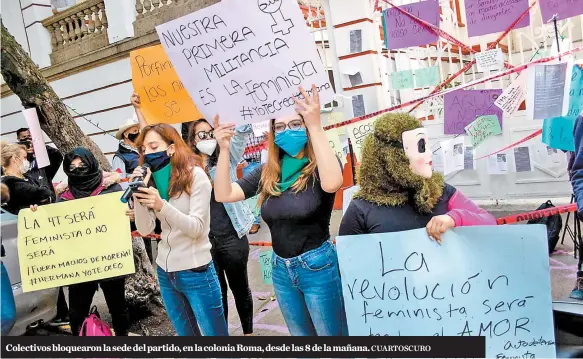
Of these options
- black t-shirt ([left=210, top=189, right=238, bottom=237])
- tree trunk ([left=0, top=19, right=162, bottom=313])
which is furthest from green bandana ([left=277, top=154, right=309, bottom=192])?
tree trunk ([left=0, top=19, right=162, bottom=313])

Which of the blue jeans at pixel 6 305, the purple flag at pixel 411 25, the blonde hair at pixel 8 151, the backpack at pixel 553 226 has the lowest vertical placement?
the backpack at pixel 553 226

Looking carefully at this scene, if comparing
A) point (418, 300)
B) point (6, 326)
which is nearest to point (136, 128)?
point (6, 326)

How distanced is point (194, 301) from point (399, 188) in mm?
1178

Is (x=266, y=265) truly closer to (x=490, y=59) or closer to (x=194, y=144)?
(x=194, y=144)

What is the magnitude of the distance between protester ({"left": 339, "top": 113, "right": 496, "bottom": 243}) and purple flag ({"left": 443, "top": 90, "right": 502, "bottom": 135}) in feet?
5.21

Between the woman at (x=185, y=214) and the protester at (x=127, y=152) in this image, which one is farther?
the protester at (x=127, y=152)

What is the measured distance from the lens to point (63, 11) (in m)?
3.15

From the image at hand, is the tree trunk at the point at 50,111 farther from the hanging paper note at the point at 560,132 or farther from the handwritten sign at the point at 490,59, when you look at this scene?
the handwritten sign at the point at 490,59

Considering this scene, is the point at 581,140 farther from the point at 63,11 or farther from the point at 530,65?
the point at 63,11

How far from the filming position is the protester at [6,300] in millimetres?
2668

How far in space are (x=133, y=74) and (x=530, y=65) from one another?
2271 mm

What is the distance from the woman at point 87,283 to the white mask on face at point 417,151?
5.59 ft

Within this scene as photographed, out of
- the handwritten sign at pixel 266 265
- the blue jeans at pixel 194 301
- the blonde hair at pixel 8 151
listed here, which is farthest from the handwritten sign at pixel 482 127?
the blonde hair at pixel 8 151

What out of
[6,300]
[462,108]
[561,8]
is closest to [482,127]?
[462,108]
